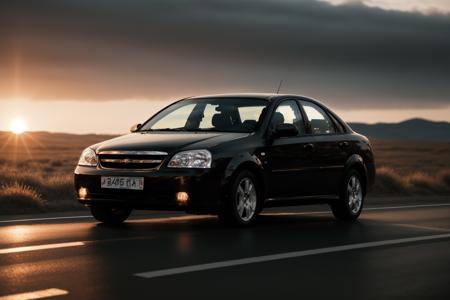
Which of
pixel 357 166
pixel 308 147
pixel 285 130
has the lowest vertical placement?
pixel 357 166

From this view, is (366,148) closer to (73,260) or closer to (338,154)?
(338,154)

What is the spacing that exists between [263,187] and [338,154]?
2.05m

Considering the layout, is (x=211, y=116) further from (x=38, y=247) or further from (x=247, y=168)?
(x=38, y=247)

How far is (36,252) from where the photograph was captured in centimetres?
925

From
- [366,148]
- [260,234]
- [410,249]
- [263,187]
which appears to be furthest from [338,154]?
[410,249]

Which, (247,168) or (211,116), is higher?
(211,116)

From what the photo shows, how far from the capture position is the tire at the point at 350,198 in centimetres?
1387

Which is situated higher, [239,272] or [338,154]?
[338,154]

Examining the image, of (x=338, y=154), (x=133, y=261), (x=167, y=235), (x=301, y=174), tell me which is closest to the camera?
(x=133, y=261)

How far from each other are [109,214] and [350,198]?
3.72 metres

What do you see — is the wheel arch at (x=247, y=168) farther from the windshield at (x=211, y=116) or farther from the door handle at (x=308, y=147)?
the door handle at (x=308, y=147)

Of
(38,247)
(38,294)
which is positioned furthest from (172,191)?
(38,294)

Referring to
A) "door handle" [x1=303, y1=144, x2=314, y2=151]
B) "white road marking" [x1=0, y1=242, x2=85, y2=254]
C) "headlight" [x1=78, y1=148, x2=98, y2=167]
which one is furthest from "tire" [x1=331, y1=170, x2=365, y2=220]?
"white road marking" [x1=0, y1=242, x2=85, y2=254]

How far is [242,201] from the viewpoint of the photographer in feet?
39.0
